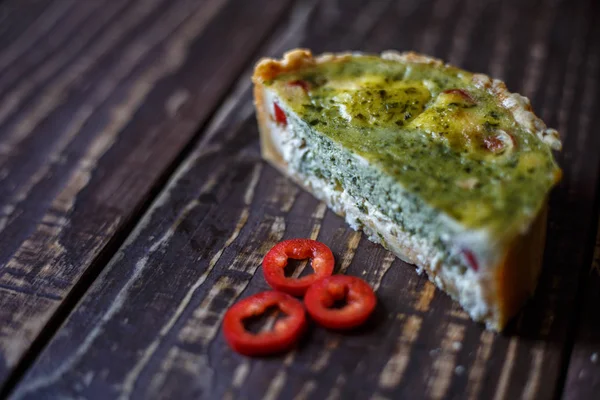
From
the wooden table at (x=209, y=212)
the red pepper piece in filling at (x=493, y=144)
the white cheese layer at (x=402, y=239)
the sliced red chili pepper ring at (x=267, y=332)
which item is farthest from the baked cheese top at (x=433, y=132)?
the sliced red chili pepper ring at (x=267, y=332)

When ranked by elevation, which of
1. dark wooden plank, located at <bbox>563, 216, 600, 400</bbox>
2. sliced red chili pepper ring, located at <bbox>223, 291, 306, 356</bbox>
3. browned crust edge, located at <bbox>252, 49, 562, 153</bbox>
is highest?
browned crust edge, located at <bbox>252, 49, 562, 153</bbox>

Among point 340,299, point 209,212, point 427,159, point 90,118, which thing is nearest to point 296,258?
point 340,299

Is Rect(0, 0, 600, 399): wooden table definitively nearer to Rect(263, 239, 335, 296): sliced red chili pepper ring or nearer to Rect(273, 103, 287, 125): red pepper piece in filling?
Rect(263, 239, 335, 296): sliced red chili pepper ring

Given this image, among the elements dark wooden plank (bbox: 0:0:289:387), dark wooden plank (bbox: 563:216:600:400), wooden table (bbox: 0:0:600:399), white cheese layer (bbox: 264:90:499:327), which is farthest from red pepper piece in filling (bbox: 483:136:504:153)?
dark wooden plank (bbox: 0:0:289:387)

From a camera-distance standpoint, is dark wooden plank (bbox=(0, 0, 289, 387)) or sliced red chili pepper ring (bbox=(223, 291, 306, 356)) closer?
sliced red chili pepper ring (bbox=(223, 291, 306, 356))

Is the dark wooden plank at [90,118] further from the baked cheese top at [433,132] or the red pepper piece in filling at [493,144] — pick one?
the red pepper piece in filling at [493,144]
